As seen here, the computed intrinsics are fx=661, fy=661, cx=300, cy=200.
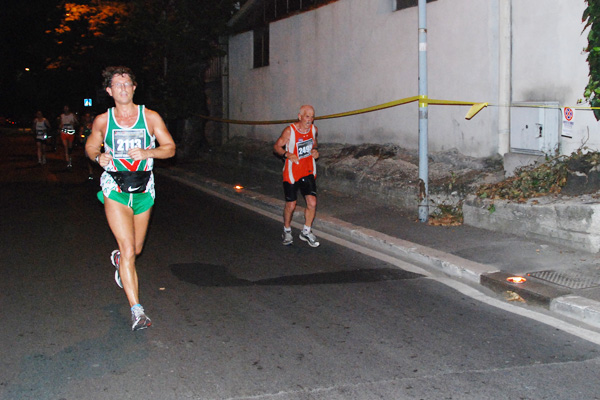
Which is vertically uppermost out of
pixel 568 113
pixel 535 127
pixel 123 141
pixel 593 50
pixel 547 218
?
pixel 593 50

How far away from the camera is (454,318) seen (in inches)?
223

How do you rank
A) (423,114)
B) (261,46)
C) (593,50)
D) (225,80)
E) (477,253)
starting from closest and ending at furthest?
(477,253), (593,50), (423,114), (261,46), (225,80)

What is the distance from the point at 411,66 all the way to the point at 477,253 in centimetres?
544

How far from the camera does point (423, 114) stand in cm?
918

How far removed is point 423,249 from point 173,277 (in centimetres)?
295

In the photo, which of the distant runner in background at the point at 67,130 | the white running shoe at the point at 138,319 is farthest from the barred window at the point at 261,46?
the white running shoe at the point at 138,319

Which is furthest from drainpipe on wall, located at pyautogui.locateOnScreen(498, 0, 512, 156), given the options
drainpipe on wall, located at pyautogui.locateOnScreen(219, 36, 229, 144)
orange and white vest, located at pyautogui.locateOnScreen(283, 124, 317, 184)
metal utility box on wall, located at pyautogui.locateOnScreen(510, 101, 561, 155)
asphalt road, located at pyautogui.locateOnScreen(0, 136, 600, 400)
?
drainpipe on wall, located at pyautogui.locateOnScreen(219, 36, 229, 144)

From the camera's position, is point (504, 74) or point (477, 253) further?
point (504, 74)

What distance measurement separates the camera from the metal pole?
355 inches

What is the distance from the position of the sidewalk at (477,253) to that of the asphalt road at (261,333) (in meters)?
0.42

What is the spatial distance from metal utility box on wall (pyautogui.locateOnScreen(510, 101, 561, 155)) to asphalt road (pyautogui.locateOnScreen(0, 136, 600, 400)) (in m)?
3.17

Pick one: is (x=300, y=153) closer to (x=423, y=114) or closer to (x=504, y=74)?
(x=423, y=114)

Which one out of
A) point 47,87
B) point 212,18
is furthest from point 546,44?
point 47,87

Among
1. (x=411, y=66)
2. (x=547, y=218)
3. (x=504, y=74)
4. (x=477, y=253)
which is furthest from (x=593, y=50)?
(x=411, y=66)
